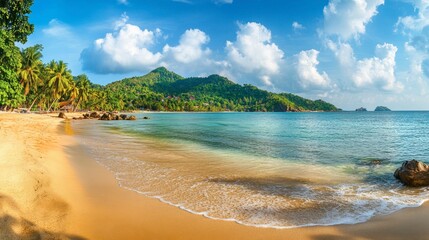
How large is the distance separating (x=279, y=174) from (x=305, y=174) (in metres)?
1.30

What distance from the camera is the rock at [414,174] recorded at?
10.7m

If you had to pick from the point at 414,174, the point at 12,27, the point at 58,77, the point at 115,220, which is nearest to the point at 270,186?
the point at 414,174

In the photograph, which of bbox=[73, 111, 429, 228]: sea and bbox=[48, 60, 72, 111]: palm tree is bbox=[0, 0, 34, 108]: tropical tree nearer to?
bbox=[73, 111, 429, 228]: sea

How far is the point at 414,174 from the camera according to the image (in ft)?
35.7

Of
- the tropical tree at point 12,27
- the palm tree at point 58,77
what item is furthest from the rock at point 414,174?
the palm tree at point 58,77

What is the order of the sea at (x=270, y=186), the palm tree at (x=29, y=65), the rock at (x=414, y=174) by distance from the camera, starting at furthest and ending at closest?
the palm tree at (x=29, y=65)
the rock at (x=414, y=174)
the sea at (x=270, y=186)

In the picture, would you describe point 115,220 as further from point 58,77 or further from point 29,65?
point 58,77

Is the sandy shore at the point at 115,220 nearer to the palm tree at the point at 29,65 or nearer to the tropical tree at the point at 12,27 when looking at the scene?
the tropical tree at the point at 12,27

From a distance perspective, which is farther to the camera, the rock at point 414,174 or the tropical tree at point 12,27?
the tropical tree at point 12,27

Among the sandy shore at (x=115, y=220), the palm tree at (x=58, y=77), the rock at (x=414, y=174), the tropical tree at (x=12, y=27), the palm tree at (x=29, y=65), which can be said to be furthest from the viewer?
the palm tree at (x=58, y=77)

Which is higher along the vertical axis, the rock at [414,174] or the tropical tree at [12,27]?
the tropical tree at [12,27]

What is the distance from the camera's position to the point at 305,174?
1297cm

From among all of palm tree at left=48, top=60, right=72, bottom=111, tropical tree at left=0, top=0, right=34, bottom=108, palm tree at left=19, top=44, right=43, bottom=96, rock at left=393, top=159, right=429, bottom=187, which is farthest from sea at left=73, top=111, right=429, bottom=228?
palm tree at left=48, top=60, right=72, bottom=111

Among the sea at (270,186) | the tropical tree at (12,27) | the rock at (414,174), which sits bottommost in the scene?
the sea at (270,186)
